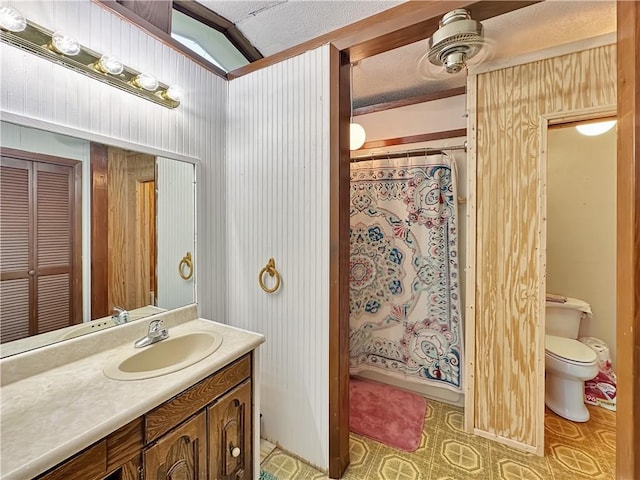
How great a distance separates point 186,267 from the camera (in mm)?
1603

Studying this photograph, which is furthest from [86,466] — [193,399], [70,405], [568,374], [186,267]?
[568,374]

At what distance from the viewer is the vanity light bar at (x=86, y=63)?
3.16 feet

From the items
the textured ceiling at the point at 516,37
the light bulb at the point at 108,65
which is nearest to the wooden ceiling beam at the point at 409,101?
the textured ceiling at the point at 516,37

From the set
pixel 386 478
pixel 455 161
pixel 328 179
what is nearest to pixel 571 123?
pixel 455 161

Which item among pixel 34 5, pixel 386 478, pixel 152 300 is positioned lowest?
pixel 386 478

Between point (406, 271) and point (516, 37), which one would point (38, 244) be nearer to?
point (406, 271)

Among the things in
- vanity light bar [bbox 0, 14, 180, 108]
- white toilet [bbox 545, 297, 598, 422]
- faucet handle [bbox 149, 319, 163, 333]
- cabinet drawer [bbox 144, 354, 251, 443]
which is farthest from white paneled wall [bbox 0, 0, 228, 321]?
white toilet [bbox 545, 297, 598, 422]

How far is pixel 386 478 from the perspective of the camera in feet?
4.80

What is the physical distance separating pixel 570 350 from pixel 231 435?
2.33m

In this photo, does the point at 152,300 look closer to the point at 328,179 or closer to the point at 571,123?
the point at 328,179

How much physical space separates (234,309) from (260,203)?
2.39 ft

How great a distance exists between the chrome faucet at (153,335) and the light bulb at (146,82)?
113 cm

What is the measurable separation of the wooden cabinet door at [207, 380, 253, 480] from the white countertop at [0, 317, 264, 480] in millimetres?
196

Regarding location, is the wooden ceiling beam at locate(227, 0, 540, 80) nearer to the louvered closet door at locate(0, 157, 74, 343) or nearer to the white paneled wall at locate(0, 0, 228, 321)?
the white paneled wall at locate(0, 0, 228, 321)
